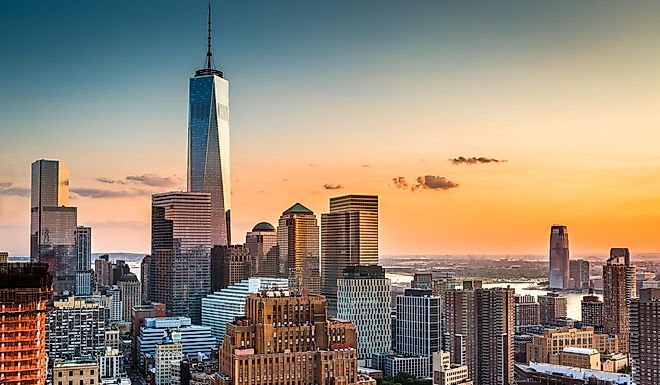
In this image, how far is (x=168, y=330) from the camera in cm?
2500

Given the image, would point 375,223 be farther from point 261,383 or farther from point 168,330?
point 261,383

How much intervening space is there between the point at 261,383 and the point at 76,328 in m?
15.6

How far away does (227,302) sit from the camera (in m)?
28.8

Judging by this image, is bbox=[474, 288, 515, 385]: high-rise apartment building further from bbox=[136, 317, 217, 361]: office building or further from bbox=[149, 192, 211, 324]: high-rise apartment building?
bbox=[149, 192, 211, 324]: high-rise apartment building

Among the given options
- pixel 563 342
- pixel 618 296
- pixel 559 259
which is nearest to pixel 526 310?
pixel 563 342

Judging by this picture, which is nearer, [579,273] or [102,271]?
[579,273]

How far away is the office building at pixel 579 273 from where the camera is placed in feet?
70.6

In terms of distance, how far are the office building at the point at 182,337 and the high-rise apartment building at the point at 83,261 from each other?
9.49 ft

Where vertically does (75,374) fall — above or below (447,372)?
above

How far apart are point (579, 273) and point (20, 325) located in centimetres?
1656

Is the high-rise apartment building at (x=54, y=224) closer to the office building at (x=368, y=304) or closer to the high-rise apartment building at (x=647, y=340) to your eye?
the office building at (x=368, y=304)

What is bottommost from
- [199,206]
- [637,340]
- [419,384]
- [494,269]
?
[419,384]

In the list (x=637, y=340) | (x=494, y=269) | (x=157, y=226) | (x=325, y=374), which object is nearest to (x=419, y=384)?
(x=494, y=269)

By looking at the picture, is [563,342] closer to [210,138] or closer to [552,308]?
[552,308]
